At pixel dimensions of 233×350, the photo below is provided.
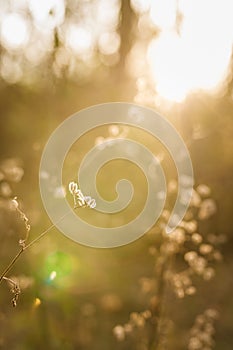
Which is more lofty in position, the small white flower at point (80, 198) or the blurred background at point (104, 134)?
the blurred background at point (104, 134)

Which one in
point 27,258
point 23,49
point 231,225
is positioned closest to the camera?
point 27,258

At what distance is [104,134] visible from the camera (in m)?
5.63

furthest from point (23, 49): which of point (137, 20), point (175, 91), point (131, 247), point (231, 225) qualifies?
point (231, 225)

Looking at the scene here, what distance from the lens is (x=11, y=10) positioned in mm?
4180

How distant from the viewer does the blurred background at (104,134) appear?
10.7 feet

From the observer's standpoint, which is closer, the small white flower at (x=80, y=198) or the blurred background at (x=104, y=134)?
the small white flower at (x=80, y=198)

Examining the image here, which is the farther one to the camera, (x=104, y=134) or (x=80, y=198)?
(x=104, y=134)

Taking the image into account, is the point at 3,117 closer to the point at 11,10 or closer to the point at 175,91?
the point at 11,10

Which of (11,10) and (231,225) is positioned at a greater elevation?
(11,10)

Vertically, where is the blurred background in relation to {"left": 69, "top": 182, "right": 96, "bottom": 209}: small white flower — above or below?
above

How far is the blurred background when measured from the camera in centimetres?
326

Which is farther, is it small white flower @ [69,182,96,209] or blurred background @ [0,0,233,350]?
blurred background @ [0,0,233,350]

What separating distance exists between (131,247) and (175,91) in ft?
8.82

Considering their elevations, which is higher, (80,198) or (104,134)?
(104,134)
